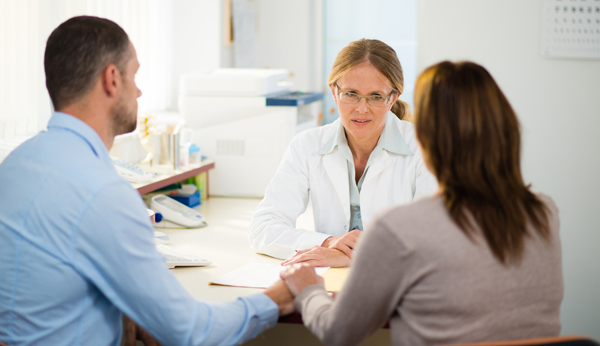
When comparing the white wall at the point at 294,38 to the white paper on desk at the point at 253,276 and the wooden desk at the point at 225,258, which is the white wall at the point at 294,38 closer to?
the wooden desk at the point at 225,258

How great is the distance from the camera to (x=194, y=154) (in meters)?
2.76

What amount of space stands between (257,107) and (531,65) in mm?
1235

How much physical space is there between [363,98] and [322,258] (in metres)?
0.56

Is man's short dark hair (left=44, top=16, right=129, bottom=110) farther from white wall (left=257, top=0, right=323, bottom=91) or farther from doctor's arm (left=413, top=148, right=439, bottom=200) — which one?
white wall (left=257, top=0, right=323, bottom=91)

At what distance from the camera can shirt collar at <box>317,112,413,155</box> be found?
193 cm

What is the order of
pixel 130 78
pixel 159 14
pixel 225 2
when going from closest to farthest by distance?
pixel 130 78 < pixel 159 14 < pixel 225 2

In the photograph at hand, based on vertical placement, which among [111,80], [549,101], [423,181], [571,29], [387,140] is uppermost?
[571,29]

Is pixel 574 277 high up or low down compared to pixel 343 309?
down

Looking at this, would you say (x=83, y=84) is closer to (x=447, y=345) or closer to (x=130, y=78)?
(x=130, y=78)

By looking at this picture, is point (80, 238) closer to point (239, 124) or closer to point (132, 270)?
point (132, 270)

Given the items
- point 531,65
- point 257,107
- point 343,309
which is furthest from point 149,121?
point 343,309

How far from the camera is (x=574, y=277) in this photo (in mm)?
2289

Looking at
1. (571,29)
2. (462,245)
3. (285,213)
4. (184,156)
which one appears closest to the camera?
(462,245)

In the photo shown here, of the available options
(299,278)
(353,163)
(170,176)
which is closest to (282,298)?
(299,278)
